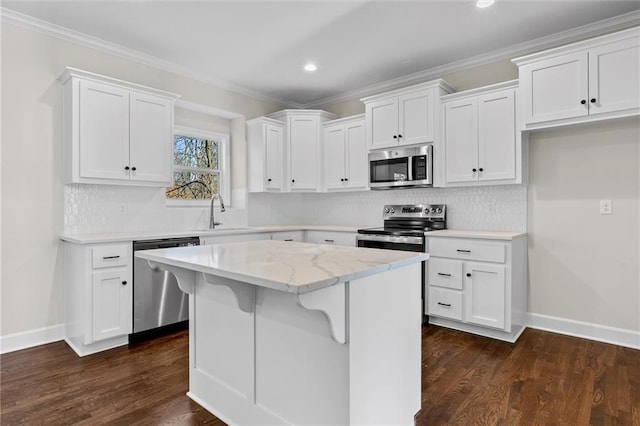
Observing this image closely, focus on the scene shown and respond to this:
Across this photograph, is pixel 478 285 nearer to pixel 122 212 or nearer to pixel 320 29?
pixel 320 29

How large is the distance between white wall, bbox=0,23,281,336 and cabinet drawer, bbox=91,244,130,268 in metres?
0.60

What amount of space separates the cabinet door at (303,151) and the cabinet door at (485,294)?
2309 mm

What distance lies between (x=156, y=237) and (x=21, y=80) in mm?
1645

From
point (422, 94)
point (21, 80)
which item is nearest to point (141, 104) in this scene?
point (21, 80)

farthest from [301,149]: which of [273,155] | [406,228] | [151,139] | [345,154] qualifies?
[151,139]

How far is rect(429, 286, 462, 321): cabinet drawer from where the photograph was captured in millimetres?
3234

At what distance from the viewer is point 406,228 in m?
3.91

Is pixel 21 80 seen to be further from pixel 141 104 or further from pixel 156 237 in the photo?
pixel 156 237

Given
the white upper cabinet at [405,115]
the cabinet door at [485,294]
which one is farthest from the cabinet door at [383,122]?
the cabinet door at [485,294]

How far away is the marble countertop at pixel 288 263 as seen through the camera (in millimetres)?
1170

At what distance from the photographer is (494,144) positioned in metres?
3.29

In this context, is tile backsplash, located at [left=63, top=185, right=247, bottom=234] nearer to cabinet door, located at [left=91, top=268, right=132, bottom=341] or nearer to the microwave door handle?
cabinet door, located at [left=91, top=268, right=132, bottom=341]

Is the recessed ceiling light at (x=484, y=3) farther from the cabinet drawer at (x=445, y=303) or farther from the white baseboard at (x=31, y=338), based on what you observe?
the white baseboard at (x=31, y=338)

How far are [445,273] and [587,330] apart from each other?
125cm
